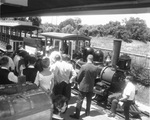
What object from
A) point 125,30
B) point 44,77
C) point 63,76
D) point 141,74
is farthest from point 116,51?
point 125,30

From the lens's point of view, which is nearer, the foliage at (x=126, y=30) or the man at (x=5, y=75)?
the man at (x=5, y=75)

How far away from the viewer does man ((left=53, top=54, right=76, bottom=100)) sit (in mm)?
4412

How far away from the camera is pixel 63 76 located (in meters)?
4.44

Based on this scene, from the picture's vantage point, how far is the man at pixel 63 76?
4412 millimetres

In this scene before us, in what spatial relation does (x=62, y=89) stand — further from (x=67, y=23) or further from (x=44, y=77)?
(x=67, y=23)

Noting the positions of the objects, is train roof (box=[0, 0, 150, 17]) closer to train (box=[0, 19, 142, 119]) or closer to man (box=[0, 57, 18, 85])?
man (box=[0, 57, 18, 85])

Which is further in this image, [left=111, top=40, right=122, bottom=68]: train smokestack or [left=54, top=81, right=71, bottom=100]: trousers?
[left=111, top=40, right=122, bottom=68]: train smokestack

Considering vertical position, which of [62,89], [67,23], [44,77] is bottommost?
[62,89]

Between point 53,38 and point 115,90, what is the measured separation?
4.74 meters

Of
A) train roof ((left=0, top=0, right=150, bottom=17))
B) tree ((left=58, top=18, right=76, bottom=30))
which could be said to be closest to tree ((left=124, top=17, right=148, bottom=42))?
tree ((left=58, top=18, right=76, bottom=30))

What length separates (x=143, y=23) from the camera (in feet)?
111

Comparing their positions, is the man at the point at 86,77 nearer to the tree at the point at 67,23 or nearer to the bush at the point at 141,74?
the bush at the point at 141,74

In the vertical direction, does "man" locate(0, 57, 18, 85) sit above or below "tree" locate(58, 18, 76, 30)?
below

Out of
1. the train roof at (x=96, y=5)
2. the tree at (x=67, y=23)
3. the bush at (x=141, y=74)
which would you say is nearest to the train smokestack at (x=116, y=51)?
the train roof at (x=96, y=5)
